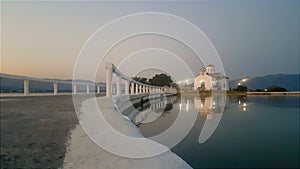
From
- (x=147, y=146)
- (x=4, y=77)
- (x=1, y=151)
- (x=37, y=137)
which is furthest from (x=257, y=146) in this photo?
(x=4, y=77)

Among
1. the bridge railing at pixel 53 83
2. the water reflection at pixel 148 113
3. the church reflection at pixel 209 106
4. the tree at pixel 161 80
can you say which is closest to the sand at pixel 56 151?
the bridge railing at pixel 53 83

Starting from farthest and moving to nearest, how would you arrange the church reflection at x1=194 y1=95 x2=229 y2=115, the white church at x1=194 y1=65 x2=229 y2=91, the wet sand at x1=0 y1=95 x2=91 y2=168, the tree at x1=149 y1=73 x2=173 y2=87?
the white church at x1=194 y1=65 x2=229 y2=91 → the tree at x1=149 y1=73 x2=173 y2=87 → the church reflection at x1=194 y1=95 x2=229 y2=115 → the wet sand at x1=0 y1=95 x2=91 y2=168

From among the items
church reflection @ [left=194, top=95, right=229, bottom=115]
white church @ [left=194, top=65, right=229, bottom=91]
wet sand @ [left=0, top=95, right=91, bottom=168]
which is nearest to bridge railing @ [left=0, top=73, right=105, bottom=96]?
wet sand @ [left=0, top=95, right=91, bottom=168]

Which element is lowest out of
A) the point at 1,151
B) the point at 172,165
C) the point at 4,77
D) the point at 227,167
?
the point at 227,167

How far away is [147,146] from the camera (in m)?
5.57

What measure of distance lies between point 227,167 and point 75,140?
4099mm

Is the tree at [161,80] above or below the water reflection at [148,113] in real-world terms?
above

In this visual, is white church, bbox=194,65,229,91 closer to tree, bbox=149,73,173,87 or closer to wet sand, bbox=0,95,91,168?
tree, bbox=149,73,173,87

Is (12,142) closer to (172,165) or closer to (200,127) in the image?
(172,165)

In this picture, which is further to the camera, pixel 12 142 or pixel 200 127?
pixel 200 127

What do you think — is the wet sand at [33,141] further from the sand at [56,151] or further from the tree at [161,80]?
the tree at [161,80]

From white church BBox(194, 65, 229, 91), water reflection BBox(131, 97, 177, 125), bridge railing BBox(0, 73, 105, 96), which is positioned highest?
white church BBox(194, 65, 229, 91)

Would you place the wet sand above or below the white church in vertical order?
below

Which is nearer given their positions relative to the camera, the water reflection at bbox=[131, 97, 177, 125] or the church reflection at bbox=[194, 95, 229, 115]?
the water reflection at bbox=[131, 97, 177, 125]
